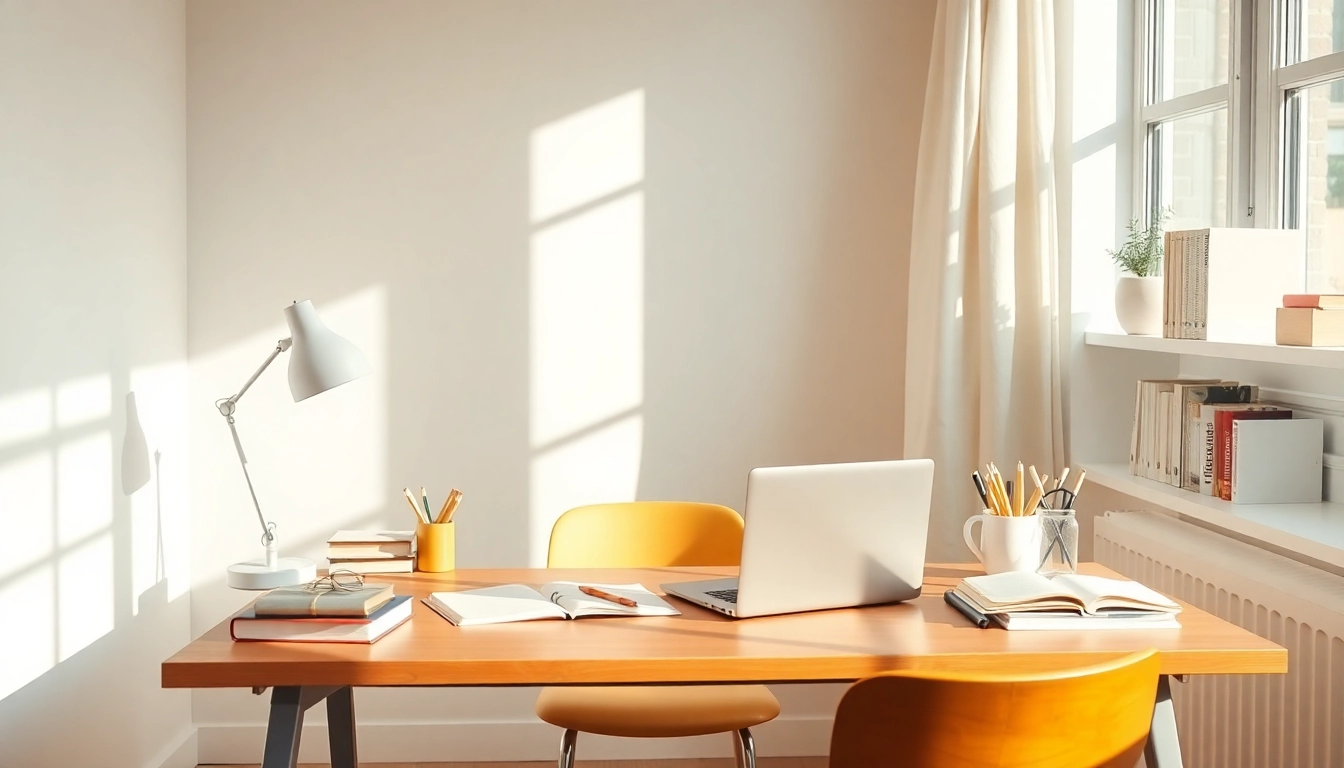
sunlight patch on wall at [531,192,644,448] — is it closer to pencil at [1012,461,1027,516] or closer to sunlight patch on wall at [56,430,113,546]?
sunlight patch on wall at [56,430,113,546]

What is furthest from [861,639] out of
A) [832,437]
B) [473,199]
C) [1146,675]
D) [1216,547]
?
[473,199]

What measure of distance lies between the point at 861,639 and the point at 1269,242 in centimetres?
135

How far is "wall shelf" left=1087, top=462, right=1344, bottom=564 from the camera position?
1955mm

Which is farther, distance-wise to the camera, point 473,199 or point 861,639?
point 473,199

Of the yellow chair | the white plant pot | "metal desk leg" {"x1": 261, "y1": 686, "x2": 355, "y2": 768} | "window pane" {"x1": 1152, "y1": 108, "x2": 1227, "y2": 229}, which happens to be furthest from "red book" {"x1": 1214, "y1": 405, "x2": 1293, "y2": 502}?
"metal desk leg" {"x1": 261, "y1": 686, "x2": 355, "y2": 768}

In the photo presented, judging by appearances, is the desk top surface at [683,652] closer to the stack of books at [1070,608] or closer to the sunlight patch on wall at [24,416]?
the stack of books at [1070,608]

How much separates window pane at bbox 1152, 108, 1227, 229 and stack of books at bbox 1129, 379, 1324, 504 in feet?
1.55

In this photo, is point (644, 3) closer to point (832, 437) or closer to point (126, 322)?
point (832, 437)

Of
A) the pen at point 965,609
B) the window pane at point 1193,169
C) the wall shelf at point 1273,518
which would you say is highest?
the window pane at point 1193,169

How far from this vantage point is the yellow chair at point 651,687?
226cm

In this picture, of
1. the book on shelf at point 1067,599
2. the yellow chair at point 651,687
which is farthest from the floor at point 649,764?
the book on shelf at point 1067,599

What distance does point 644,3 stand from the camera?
3.38 m

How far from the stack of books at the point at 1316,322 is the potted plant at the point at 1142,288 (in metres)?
0.57

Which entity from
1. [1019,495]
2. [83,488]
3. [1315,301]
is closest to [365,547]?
[83,488]
